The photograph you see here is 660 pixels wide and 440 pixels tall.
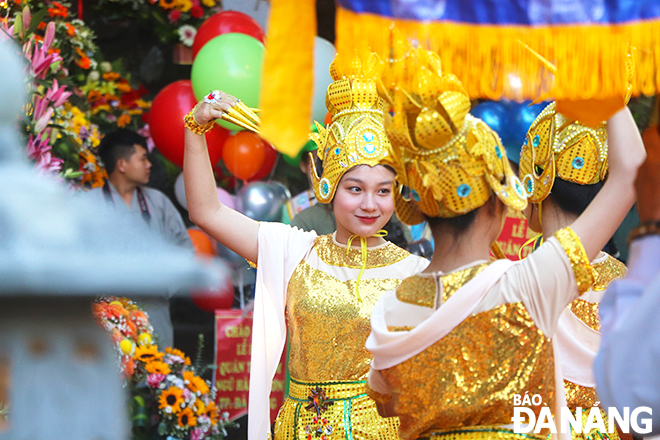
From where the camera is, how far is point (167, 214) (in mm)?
5340

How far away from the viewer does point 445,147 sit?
70.8 inches

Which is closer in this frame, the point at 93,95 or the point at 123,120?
the point at 93,95

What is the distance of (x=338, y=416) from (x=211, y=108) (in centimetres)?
119

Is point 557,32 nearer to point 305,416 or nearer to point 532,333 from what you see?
point 532,333

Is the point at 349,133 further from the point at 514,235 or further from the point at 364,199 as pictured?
the point at 514,235

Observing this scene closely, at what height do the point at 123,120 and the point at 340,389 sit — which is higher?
the point at 123,120

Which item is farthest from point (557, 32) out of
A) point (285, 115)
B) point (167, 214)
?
point (167, 214)

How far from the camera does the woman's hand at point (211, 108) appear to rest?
268cm

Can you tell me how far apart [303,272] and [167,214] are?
2747mm

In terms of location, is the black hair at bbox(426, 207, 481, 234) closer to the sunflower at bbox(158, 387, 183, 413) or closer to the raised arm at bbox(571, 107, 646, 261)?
the raised arm at bbox(571, 107, 646, 261)

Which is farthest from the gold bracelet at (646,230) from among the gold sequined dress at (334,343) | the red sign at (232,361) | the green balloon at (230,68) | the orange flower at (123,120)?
the orange flower at (123,120)

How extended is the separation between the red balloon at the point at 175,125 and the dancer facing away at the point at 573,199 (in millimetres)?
3024

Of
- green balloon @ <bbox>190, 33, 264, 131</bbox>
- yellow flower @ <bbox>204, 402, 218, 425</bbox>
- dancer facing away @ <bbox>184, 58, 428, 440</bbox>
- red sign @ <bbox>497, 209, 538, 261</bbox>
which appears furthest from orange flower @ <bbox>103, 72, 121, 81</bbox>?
dancer facing away @ <bbox>184, 58, 428, 440</bbox>

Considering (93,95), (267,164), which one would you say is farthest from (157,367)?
(93,95)
